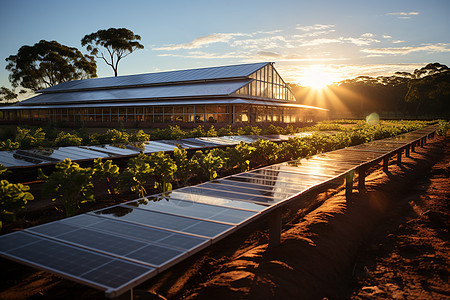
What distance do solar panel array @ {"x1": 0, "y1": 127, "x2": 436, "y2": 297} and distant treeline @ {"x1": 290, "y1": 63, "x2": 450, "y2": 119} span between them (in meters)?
81.7

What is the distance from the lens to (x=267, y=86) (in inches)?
1642

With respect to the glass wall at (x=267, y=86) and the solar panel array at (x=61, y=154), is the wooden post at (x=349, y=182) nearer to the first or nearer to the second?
the solar panel array at (x=61, y=154)

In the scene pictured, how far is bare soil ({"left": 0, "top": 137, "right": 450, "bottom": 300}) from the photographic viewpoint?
14.2ft

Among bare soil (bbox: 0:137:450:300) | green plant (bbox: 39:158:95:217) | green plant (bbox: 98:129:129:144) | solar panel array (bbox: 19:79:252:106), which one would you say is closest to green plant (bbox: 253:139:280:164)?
bare soil (bbox: 0:137:450:300)

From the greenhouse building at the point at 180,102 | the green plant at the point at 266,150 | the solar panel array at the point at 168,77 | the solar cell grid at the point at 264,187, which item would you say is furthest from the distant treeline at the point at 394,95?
the solar cell grid at the point at 264,187

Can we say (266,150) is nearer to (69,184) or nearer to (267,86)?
(69,184)

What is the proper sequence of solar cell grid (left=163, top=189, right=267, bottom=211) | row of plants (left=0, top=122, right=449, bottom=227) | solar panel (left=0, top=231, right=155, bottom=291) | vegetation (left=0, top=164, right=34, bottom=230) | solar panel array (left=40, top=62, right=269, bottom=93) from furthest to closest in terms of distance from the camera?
solar panel array (left=40, top=62, right=269, bottom=93), row of plants (left=0, top=122, right=449, bottom=227), solar cell grid (left=163, top=189, right=267, bottom=211), vegetation (left=0, top=164, right=34, bottom=230), solar panel (left=0, top=231, right=155, bottom=291)

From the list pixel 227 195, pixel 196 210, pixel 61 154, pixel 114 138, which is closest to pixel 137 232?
pixel 196 210

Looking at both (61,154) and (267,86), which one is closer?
(61,154)

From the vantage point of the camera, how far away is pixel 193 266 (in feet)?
17.0

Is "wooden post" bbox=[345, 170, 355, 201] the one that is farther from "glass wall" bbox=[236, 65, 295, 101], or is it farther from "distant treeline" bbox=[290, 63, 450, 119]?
"distant treeline" bbox=[290, 63, 450, 119]

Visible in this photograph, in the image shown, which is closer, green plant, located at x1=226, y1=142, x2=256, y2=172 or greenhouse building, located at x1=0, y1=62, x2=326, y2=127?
green plant, located at x1=226, y1=142, x2=256, y2=172

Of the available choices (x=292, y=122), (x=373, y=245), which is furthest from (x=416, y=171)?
(x=292, y=122)

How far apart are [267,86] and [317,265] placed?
125 feet
